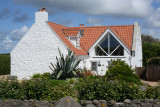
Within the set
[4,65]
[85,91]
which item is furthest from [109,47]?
[85,91]

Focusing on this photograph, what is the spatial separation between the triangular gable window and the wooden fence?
335cm

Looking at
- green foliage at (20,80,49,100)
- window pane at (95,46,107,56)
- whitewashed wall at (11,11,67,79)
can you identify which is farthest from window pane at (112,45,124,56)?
green foliage at (20,80,49,100)

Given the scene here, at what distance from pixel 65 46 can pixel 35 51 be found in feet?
10.3

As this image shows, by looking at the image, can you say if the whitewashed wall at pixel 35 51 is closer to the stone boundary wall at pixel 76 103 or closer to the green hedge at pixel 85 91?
the green hedge at pixel 85 91

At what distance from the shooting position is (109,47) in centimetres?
2742

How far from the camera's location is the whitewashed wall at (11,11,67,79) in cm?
2356

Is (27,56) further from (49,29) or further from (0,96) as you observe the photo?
(0,96)

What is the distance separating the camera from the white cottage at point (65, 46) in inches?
931

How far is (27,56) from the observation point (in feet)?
79.3

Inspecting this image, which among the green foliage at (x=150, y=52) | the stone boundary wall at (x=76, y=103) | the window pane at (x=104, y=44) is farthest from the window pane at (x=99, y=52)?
the stone boundary wall at (x=76, y=103)

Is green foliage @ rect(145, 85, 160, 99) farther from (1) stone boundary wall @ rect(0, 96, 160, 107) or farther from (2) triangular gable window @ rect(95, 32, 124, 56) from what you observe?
(2) triangular gable window @ rect(95, 32, 124, 56)

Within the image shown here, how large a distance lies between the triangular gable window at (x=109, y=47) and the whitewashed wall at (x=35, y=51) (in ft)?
19.5

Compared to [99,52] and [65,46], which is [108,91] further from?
[99,52]

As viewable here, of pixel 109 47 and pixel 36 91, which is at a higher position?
pixel 109 47
